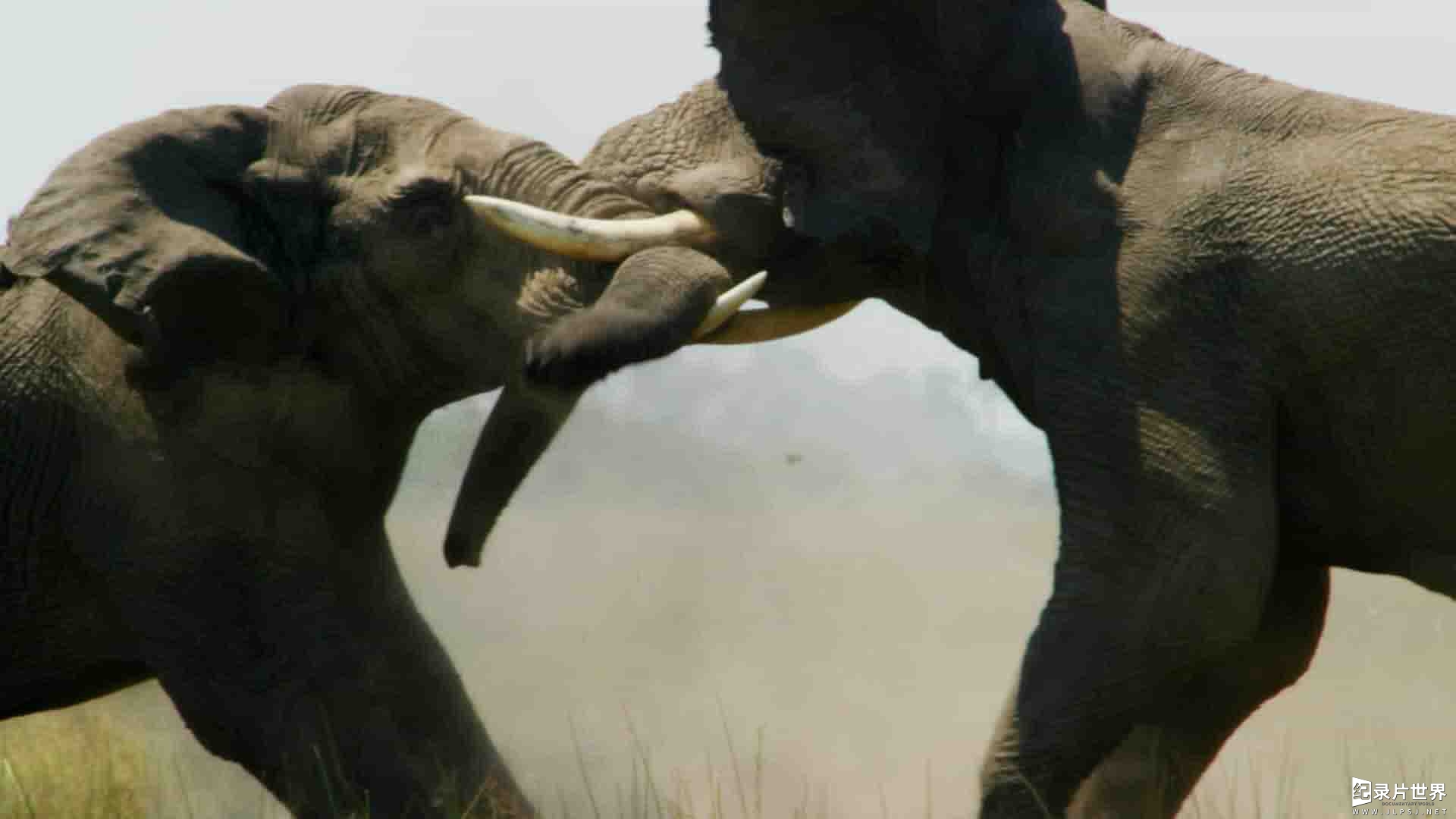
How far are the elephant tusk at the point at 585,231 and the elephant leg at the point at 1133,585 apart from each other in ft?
3.40

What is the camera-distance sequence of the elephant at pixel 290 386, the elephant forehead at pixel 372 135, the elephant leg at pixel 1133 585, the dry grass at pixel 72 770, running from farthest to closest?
the dry grass at pixel 72 770
the elephant forehead at pixel 372 135
the elephant at pixel 290 386
the elephant leg at pixel 1133 585

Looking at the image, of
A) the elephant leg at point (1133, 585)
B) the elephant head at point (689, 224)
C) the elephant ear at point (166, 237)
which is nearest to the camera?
the elephant leg at point (1133, 585)

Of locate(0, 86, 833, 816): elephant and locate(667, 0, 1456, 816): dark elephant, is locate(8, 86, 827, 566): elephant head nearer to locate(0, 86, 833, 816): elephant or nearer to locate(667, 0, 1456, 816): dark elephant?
locate(0, 86, 833, 816): elephant

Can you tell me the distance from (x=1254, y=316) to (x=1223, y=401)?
0.65 feet

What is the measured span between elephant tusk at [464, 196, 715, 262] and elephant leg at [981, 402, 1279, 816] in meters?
1.04

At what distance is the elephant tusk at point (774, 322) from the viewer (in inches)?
247

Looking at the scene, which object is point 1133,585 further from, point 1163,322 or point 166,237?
point 166,237

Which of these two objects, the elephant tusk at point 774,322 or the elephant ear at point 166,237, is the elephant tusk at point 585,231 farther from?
the elephant ear at point 166,237

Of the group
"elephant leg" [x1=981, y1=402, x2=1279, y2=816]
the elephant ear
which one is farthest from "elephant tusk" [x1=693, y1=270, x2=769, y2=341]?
the elephant ear

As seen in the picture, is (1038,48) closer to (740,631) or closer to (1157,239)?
(1157,239)

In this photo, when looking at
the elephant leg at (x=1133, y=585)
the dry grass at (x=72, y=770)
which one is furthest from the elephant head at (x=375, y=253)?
the dry grass at (x=72, y=770)

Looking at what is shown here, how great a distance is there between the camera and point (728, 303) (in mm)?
6035

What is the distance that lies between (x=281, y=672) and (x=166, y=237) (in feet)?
3.39

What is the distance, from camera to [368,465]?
6348 mm
